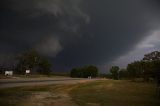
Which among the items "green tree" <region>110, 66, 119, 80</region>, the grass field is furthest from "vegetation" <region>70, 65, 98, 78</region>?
the grass field

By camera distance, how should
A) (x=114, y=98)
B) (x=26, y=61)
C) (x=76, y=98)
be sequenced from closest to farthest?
(x=76, y=98)
(x=114, y=98)
(x=26, y=61)

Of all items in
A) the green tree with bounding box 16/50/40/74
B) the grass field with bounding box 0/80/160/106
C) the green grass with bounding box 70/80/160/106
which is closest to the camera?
the grass field with bounding box 0/80/160/106

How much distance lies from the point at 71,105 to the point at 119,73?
4682 inches

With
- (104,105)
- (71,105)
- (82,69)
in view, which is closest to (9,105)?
(71,105)

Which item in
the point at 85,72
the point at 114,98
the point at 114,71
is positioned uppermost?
the point at 114,71

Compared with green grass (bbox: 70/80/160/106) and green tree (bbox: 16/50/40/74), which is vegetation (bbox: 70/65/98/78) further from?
green grass (bbox: 70/80/160/106)

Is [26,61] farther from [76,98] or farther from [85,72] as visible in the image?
[76,98]

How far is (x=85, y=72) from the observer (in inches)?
5886

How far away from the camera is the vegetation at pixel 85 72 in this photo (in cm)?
14638

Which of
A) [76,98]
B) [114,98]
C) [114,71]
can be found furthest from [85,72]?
[76,98]

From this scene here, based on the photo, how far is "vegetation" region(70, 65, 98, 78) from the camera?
146375 millimetres

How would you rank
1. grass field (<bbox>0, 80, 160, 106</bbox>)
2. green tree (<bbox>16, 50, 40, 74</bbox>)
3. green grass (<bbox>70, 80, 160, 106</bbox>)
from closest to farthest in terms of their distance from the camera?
grass field (<bbox>0, 80, 160, 106</bbox>) < green grass (<bbox>70, 80, 160, 106</bbox>) < green tree (<bbox>16, 50, 40, 74</bbox>)

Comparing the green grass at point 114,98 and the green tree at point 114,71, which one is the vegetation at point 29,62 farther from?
the green grass at point 114,98

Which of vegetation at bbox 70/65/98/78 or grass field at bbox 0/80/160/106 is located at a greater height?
vegetation at bbox 70/65/98/78
